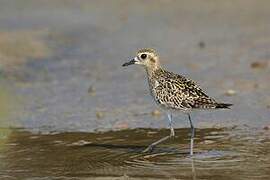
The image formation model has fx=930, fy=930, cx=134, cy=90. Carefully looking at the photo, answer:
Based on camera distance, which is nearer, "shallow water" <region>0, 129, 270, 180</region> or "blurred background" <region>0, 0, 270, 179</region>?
"shallow water" <region>0, 129, 270, 180</region>

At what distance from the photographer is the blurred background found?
12016mm

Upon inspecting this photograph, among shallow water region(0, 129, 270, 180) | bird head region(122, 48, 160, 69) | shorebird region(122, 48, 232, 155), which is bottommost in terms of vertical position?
shallow water region(0, 129, 270, 180)

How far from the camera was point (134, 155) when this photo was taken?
984 cm

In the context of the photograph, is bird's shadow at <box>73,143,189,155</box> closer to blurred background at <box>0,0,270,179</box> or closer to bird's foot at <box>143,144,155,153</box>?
bird's foot at <box>143,144,155,153</box>

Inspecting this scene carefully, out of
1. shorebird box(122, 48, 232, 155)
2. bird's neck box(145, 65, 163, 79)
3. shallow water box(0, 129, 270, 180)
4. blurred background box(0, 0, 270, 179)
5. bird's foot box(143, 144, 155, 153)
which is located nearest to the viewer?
shallow water box(0, 129, 270, 180)

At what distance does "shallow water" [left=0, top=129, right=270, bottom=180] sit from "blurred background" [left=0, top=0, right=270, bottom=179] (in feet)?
1.16

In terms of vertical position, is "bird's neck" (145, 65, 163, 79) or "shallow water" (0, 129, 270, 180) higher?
"bird's neck" (145, 65, 163, 79)

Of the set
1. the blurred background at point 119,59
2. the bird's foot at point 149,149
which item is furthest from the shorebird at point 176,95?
the blurred background at point 119,59

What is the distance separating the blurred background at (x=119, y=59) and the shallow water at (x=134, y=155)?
1.16ft

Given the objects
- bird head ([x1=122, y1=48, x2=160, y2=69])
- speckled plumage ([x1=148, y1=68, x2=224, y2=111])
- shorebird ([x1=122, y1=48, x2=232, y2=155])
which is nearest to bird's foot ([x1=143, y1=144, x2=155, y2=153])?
shorebird ([x1=122, y1=48, x2=232, y2=155])

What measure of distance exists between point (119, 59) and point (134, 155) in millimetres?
6027

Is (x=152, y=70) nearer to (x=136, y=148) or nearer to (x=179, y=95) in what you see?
(x=179, y=95)

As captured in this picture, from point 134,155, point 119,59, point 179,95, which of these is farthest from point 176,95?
point 119,59

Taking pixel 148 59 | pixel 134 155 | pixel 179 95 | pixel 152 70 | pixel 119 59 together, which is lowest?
pixel 134 155
